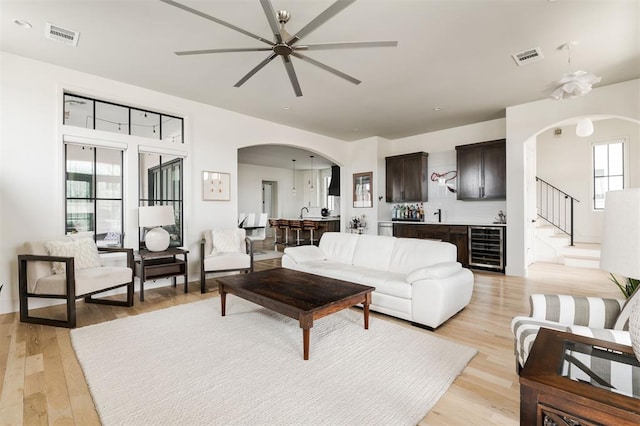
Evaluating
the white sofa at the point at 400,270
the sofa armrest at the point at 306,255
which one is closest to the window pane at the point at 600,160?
the white sofa at the point at 400,270

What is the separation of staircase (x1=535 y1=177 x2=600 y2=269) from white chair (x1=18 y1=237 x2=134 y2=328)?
8.00 m

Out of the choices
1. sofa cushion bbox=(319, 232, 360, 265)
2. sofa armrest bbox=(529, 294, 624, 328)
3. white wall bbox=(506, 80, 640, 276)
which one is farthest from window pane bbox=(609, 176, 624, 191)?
sofa armrest bbox=(529, 294, 624, 328)

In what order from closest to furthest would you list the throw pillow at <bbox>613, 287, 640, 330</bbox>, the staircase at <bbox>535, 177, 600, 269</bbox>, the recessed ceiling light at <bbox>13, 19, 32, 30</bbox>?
the throw pillow at <bbox>613, 287, 640, 330</bbox> → the recessed ceiling light at <bbox>13, 19, 32, 30</bbox> → the staircase at <bbox>535, 177, 600, 269</bbox>

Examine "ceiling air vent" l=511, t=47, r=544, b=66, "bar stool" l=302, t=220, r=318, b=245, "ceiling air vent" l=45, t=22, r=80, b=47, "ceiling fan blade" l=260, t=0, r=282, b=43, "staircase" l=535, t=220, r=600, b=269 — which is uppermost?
"ceiling air vent" l=45, t=22, r=80, b=47

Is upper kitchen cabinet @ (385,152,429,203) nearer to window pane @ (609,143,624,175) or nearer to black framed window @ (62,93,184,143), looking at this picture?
window pane @ (609,143,624,175)

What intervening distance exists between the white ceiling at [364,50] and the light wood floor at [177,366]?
8.70ft

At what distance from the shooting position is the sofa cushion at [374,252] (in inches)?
151

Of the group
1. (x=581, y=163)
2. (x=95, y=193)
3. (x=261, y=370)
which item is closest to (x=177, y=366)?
(x=261, y=370)

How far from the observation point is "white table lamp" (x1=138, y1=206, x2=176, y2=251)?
3936mm

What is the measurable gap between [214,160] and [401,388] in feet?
14.9

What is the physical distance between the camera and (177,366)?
2166 millimetres

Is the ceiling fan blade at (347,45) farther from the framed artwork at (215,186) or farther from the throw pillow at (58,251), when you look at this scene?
the throw pillow at (58,251)

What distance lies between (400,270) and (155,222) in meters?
3.33

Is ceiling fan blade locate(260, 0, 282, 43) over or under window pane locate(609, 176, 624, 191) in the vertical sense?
over
